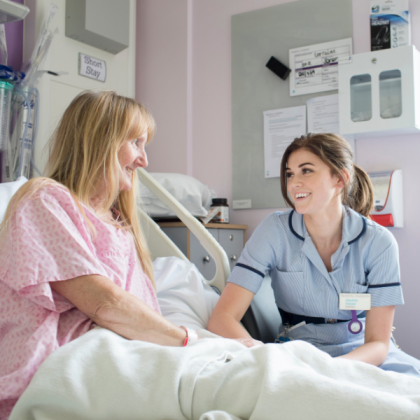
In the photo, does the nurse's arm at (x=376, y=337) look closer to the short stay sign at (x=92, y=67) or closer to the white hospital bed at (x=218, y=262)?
the white hospital bed at (x=218, y=262)

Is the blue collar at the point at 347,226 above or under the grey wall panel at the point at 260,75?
under

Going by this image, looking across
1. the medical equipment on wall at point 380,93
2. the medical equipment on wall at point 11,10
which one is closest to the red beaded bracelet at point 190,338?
the medical equipment on wall at point 11,10

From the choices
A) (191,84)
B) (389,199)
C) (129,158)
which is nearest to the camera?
(129,158)

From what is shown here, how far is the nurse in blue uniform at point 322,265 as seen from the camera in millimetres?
1377

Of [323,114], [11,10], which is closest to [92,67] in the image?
[11,10]

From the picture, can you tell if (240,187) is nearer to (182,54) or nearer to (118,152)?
(182,54)

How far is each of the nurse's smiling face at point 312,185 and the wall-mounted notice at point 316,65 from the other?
1.26 meters

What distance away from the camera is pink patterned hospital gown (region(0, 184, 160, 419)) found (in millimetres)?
817

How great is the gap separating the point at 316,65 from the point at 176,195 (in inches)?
44.9

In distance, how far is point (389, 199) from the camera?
2332 millimetres

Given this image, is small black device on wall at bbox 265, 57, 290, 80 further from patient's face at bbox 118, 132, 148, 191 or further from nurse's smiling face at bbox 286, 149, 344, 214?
patient's face at bbox 118, 132, 148, 191

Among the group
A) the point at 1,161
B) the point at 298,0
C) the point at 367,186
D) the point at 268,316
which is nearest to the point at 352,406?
the point at 268,316

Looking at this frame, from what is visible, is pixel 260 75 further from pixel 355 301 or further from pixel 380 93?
pixel 355 301

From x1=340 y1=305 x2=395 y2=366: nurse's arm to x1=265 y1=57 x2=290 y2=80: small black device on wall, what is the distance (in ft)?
5.78
